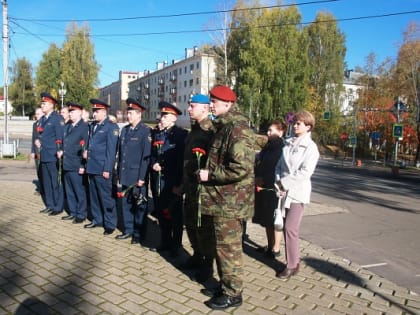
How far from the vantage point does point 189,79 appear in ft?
224

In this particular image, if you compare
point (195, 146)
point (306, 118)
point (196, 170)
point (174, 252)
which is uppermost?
point (306, 118)

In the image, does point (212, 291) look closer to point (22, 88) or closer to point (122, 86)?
point (22, 88)

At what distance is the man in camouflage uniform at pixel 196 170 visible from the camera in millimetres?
3736

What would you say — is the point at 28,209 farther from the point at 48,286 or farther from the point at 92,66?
the point at 92,66

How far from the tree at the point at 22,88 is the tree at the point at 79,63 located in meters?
16.8

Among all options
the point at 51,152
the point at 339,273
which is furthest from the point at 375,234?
the point at 51,152

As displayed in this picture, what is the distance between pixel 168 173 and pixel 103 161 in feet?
4.54

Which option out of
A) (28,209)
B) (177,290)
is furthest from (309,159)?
(28,209)

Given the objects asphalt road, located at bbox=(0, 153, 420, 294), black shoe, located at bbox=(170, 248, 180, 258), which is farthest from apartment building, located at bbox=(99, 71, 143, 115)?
black shoe, located at bbox=(170, 248, 180, 258)

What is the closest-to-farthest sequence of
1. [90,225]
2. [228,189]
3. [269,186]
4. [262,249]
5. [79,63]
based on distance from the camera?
[228,189] < [269,186] < [262,249] < [90,225] < [79,63]

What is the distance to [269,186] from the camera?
4816mm

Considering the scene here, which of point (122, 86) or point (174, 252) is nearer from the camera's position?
point (174, 252)

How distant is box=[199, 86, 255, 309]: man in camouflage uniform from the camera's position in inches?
127

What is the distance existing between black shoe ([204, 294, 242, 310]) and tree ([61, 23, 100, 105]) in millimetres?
51897
